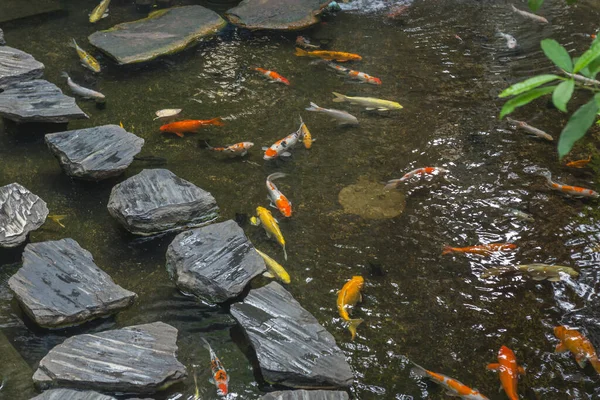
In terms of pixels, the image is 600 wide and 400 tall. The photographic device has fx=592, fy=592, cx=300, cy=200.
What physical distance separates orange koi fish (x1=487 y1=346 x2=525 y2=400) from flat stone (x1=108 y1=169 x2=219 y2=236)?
2.49m

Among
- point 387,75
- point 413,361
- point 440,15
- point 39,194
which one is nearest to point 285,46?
point 387,75

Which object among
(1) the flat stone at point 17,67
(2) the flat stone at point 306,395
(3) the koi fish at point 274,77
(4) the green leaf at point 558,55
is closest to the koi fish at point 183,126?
(3) the koi fish at point 274,77

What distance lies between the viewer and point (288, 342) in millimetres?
3836

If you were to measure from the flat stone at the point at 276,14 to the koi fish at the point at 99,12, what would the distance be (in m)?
1.71

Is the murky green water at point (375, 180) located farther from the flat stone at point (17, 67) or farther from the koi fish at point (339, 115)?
the flat stone at point (17, 67)

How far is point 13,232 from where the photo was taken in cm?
455

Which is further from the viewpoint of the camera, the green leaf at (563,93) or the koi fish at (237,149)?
the koi fish at (237,149)

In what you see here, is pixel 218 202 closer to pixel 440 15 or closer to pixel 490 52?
pixel 490 52

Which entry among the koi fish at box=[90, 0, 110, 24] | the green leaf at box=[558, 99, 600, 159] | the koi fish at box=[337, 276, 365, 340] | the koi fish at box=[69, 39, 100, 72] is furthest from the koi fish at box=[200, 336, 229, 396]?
the koi fish at box=[90, 0, 110, 24]

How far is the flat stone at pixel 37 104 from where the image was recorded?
231 inches

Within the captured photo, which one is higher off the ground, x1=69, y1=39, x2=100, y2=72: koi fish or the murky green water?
x1=69, y1=39, x2=100, y2=72: koi fish

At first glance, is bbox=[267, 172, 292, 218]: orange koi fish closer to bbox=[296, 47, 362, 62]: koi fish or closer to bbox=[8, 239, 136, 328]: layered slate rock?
bbox=[8, 239, 136, 328]: layered slate rock

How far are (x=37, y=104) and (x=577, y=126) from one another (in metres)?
5.63

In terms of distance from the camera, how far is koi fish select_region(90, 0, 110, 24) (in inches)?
321
